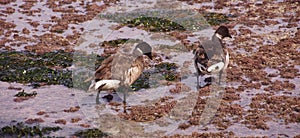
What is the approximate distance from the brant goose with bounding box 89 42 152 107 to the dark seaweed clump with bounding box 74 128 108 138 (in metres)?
2.00

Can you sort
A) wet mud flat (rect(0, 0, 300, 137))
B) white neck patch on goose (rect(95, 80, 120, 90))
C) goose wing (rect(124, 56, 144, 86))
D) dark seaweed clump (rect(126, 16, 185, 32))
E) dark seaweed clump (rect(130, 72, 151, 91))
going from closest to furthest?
1. wet mud flat (rect(0, 0, 300, 137))
2. white neck patch on goose (rect(95, 80, 120, 90))
3. goose wing (rect(124, 56, 144, 86))
4. dark seaweed clump (rect(130, 72, 151, 91))
5. dark seaweed clump (rect(126, 16, 185, 32))

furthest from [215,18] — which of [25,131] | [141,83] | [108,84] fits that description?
[25,131]

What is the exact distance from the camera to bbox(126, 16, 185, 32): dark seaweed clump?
24938mm

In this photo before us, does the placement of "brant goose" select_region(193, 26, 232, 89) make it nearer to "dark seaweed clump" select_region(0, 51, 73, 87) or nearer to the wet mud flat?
the wet mud flat

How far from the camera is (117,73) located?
52.1 ft

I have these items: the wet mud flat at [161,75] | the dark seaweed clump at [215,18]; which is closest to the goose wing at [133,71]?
the wet mud flat at [161,75]

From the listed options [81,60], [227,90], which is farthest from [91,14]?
[227,90]

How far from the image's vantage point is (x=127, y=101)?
16297 millimetres

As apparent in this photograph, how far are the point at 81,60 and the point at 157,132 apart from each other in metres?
7.58

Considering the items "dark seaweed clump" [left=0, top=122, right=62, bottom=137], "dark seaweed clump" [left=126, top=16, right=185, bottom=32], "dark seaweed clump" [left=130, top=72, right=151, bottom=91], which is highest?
"dark seaweed clump" [left=126, top=16, right=185, bottom=32]

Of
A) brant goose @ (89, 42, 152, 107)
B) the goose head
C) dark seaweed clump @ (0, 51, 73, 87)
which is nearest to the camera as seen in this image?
brant goose @ (89, 42, 152, 107)

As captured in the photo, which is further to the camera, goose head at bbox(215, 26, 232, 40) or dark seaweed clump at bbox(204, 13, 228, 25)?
dark seaweed clump at bbox(204, 13, 228, 25)

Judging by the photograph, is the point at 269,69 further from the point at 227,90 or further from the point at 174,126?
the point at 174,126

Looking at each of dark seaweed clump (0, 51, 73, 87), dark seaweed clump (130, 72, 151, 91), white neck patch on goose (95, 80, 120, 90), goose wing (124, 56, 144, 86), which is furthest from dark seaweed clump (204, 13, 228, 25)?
white neck patch on goose (95, 80, 120, 90)
